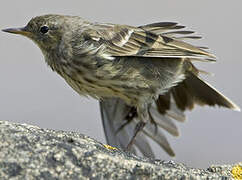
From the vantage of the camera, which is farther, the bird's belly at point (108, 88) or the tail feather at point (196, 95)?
the tail feather at point (196, 95)

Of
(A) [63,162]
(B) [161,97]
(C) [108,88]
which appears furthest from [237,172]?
(B) [161,97]

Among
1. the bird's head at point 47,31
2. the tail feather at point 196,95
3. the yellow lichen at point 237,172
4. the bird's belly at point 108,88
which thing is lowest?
the tail feather at point 196,95

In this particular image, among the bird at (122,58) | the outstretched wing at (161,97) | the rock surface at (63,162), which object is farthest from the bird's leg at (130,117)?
the rock surface at (63,162)

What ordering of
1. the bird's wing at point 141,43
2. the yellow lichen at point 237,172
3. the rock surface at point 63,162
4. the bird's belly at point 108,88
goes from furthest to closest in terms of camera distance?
the bird's wing at point 141,43
the bird's belly at point 108,88
the yellow lichen at point 237,172
the rock surface at point 63,162

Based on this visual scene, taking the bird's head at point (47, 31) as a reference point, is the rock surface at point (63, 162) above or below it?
below

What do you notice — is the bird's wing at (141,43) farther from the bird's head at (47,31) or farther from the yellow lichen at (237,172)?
the yellow lichen at (237,172)

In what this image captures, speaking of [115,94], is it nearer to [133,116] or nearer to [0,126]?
[133,116]

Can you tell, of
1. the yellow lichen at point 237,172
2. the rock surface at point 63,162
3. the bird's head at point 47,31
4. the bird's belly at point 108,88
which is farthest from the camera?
the bird's head at point 47,31

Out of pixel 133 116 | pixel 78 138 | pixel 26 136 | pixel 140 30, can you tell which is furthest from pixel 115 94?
pixel 26 136
